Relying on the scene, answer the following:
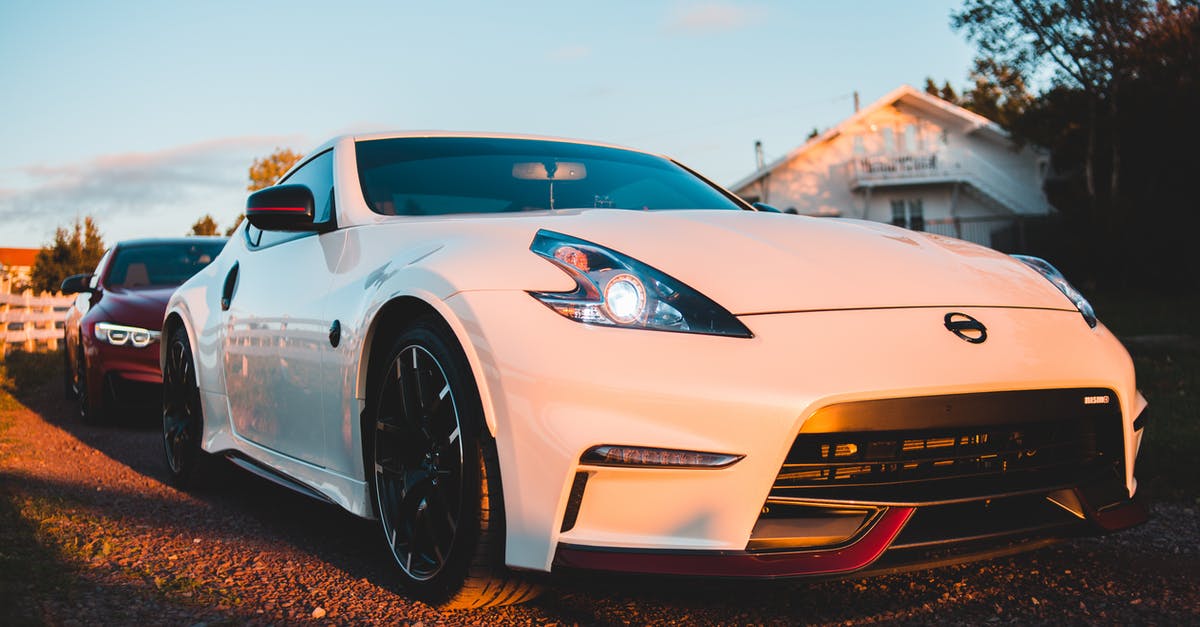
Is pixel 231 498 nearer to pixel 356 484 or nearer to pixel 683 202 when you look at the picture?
pixel 356 484

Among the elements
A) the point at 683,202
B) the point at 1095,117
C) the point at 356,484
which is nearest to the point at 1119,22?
the point at 1095,117

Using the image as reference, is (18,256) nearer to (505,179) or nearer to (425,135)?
(425,135)

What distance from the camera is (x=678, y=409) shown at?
7.48 feet

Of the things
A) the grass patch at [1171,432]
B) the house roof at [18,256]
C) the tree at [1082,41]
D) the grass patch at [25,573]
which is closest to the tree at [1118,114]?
the tree at [1082,41]

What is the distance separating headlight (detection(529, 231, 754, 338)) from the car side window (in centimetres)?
144

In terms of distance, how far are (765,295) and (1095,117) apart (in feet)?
88.9

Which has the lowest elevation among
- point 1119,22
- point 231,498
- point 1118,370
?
point 231,498

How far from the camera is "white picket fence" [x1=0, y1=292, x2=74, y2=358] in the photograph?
1455 centimetres

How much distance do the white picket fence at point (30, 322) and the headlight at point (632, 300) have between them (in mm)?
12783

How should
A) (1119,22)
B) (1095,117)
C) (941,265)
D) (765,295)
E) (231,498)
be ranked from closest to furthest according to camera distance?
1. (765,295)
2. (941,265)
3. (231,498)
4. (1119,22)
5. (1095,117)

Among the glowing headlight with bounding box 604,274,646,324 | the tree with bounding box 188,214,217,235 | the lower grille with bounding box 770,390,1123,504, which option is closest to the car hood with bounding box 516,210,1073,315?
the glowing headlight with bounding box 604,274,646,324

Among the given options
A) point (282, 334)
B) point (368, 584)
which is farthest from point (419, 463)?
point (282, 334)

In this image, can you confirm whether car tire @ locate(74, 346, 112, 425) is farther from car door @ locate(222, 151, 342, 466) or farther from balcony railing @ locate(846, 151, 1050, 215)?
balcony railing @ locate(846, 151, 1050, 215)

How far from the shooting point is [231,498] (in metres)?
4.60
